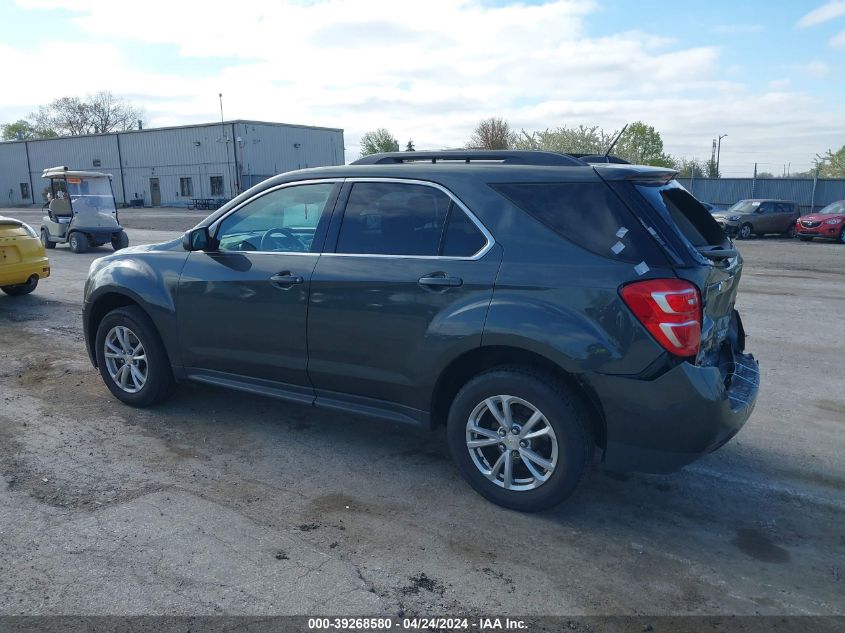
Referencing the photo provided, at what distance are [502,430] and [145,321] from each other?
2.96 m

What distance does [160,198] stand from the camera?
5403 cm

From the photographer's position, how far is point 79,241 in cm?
1756

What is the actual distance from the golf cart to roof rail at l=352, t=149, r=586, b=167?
1575cm

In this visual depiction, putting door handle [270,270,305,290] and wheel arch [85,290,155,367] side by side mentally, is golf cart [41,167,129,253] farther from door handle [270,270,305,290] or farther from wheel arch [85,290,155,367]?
door handle [270,270,305,290]

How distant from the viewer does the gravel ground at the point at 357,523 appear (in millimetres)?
3023

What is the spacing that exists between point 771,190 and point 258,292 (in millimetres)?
32825

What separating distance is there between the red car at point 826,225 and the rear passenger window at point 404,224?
24.6m

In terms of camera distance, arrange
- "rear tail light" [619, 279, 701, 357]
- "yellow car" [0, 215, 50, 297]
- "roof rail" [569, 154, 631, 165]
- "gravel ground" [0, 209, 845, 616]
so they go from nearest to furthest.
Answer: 1. "gravel ground" [0, 209, 845, 616]
2. "rear tail light" [619, 279, 701, 357]
3. "roof rail" [569, 154, 631, 165]
4. "yellow car" [0, 215, 50, 297]

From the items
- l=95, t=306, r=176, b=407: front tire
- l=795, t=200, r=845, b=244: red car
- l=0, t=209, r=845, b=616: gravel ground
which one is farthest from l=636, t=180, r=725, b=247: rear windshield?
l=795, t=200, r=845, b=244: red car

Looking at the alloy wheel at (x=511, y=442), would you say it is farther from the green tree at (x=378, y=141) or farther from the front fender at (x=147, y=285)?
the green tree at (x=378, y=141)

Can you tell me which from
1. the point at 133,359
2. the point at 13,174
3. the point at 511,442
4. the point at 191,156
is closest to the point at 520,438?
the point at 511,442

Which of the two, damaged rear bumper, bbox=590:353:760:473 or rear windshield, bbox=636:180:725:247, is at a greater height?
rear windshield, bbox=636:180:725:247

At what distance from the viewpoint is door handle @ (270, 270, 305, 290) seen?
432 cm

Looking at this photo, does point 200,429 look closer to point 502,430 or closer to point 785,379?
point 502,430
